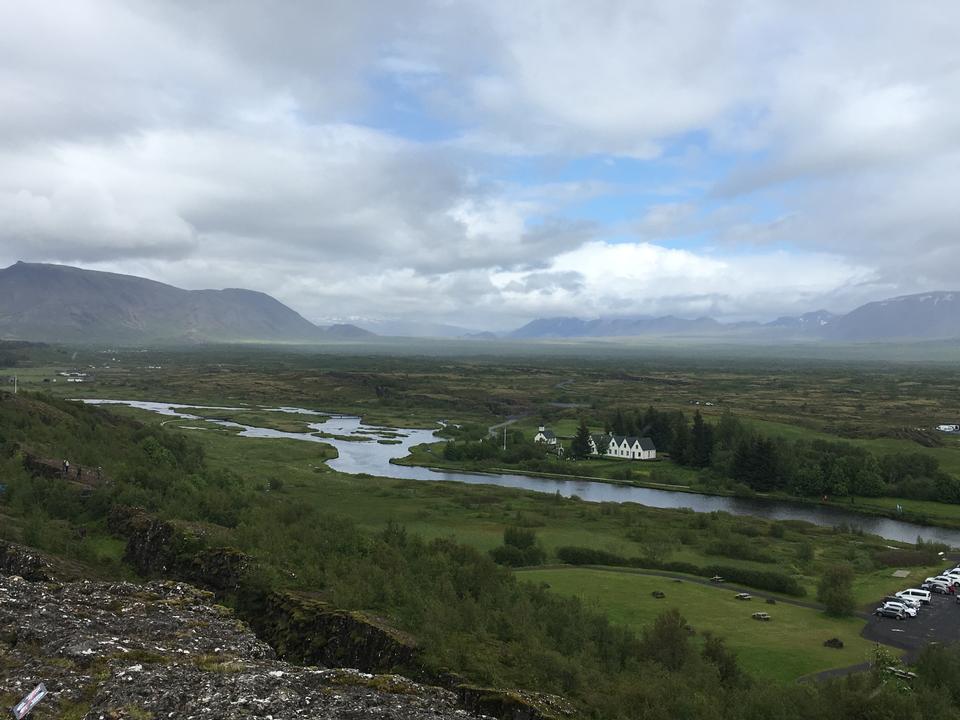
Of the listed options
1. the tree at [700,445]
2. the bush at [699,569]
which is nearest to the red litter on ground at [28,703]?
the bush at [699,569]

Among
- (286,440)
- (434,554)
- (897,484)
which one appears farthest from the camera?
(286,440)

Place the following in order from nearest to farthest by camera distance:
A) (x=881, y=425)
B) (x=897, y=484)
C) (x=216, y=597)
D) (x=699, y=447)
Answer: (x=216, y=597) → (x=897, y=484) → (x=699, y=447) → (x=881, y=425)

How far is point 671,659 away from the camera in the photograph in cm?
2869

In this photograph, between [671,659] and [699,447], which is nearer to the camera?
[671,659]

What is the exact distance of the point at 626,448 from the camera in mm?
118250

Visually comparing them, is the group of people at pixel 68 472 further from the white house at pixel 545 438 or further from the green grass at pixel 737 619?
the white house at pixel 545 438

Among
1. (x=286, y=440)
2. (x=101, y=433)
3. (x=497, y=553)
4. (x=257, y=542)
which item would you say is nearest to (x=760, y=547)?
(x=497, y=553)

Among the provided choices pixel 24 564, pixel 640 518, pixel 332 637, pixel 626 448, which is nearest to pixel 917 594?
pixel 640 518

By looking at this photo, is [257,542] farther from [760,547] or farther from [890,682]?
[760,547]

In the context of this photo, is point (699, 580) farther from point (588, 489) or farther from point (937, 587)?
point (588, 489)

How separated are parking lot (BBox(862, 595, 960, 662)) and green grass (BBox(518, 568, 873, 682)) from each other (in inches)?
48.1

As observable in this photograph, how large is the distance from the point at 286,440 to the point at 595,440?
56.8m

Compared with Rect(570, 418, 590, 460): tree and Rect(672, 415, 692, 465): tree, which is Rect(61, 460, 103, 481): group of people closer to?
Rect(570, 418, 590, 460): tree

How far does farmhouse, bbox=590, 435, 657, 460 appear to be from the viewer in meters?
118
